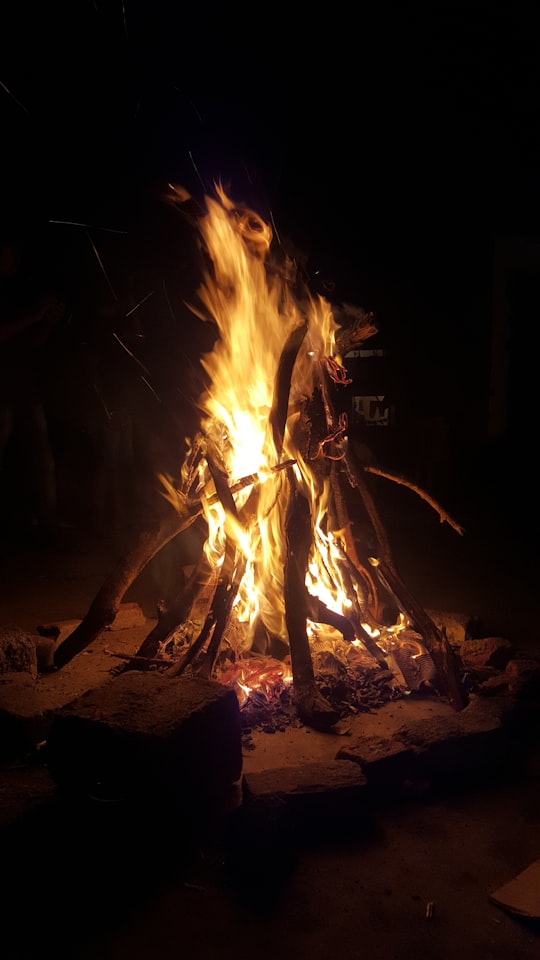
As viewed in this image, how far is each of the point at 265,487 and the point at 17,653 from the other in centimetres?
177

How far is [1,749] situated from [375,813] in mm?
1770

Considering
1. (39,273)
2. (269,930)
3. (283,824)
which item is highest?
(39,273)

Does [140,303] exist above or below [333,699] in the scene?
above

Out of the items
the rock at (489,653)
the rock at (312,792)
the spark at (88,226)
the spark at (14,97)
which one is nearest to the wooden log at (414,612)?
the rock at (489,653)

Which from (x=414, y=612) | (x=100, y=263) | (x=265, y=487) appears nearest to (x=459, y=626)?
(x=414, y=612)

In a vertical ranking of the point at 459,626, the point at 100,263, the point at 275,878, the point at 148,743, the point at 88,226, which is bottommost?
the point at 275,878

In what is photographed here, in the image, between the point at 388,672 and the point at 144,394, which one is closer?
the point at 388,672

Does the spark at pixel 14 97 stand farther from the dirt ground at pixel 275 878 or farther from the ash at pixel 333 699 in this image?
the dirt ground at pixel 275 878

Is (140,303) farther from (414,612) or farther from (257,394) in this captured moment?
(414,612)

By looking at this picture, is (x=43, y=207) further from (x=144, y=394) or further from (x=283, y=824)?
(x=283, y=824)

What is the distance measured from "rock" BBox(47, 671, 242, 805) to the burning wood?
99 centimetres

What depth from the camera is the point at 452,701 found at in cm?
365

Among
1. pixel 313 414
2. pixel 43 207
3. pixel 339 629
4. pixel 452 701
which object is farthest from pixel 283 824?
pixel 43 207

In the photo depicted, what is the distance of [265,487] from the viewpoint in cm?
417
